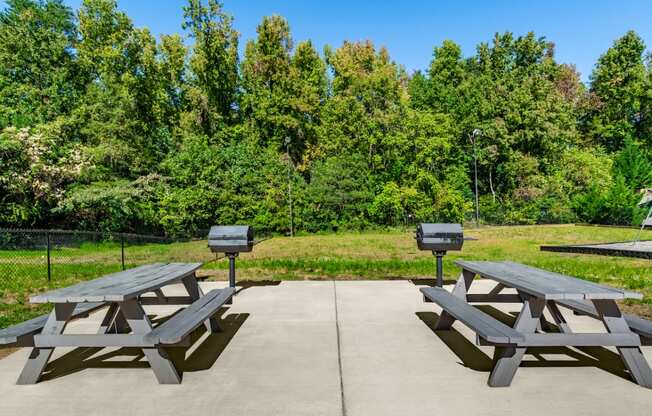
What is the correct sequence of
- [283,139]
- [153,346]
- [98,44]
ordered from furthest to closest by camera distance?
1. [283,139]
2. [98,44]
3. [153,346]

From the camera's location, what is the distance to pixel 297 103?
3403 cm

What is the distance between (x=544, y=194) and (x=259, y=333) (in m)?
34.1

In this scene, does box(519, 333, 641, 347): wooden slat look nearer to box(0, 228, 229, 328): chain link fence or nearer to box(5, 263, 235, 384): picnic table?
box(5, 263, 235, 384): picnic table

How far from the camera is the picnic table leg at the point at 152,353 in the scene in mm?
3344

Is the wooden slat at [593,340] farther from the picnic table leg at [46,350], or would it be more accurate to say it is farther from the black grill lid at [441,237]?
the picnic table leg at [46,350]

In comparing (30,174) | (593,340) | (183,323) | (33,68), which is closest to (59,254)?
(30,174)

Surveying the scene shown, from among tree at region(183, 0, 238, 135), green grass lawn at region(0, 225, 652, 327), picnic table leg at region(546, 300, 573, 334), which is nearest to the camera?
picnic table leg at region(546, 300, 573, 334)

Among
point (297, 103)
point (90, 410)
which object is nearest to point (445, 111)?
point (297, 103)

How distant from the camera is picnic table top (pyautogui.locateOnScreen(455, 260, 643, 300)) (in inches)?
120

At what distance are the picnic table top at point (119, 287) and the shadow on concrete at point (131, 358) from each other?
0.74m

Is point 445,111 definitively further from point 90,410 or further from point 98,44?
point 90,410

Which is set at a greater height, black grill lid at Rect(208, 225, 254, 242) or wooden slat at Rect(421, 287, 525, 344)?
black grill lid at Rect(208, 225, 254, 242)

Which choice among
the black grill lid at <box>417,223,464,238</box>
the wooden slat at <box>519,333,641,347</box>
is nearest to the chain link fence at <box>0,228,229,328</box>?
the black grill lid at <box>417,223,464,238</box>

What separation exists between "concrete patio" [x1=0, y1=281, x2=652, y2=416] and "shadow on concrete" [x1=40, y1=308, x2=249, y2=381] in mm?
11
